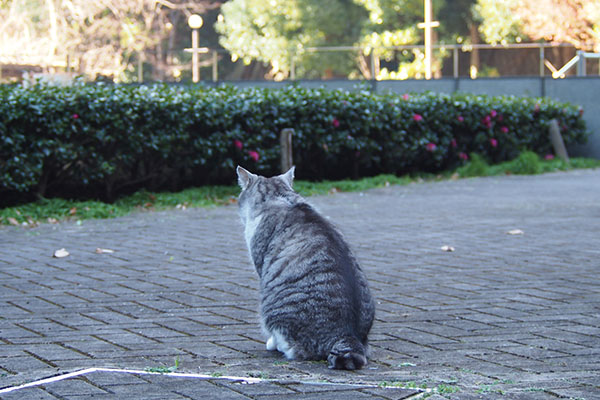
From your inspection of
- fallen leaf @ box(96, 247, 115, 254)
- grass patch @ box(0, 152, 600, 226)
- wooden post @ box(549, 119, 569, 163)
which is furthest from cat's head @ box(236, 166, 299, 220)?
wooden post @ box(549, 119, 569, 163)

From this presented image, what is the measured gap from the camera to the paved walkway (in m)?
3.58

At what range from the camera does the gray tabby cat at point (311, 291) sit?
3980mm

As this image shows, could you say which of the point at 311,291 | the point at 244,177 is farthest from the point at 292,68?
the point at 311,291

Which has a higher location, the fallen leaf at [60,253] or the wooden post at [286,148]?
the wooden post at [286,148]

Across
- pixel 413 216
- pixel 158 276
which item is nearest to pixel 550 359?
pixel 158 276

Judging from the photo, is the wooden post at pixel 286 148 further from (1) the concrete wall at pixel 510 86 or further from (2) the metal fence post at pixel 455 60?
(2) the metal fence post at pixel 455 60

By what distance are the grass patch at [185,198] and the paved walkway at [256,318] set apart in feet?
1.54

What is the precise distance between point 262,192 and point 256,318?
0.83 metres

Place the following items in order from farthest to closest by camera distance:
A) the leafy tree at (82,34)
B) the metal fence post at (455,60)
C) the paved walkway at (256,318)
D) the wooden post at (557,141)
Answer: the leafy tree at (82,34)
the metal fence post at (455,60)
the wooden post at (557,141)
the paved walkway at (256,318)

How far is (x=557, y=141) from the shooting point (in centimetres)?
1791

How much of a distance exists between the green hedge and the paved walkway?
1.14 meters

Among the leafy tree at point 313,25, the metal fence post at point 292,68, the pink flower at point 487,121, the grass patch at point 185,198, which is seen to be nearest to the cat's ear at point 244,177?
the grass patch at point 185,198

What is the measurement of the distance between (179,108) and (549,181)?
723 cm

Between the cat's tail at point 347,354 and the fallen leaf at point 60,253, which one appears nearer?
the cat's tail at point 347,354
